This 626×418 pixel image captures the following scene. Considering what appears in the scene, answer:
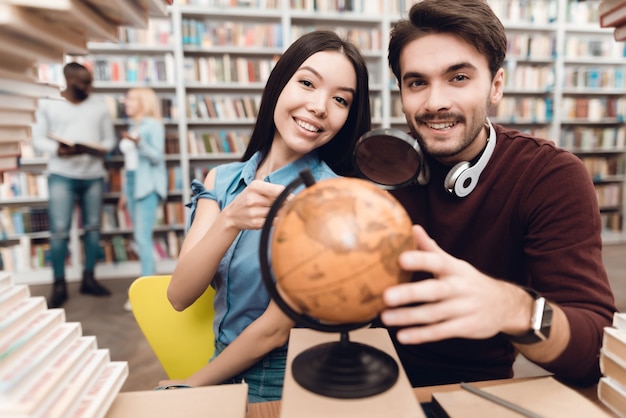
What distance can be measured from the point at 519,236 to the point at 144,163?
336 cm

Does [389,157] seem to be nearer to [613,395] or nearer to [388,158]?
[388,158]

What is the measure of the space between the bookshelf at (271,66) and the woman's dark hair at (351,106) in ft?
10.9

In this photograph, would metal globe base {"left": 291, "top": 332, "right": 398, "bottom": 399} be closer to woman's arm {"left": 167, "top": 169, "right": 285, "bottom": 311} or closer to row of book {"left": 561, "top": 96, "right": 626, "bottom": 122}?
woman's arm {"left": 167, "top": 169, "right": 285, "bottom": 311}

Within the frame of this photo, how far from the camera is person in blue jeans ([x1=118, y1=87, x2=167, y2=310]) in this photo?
12.2 feet

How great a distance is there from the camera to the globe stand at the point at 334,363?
0.68 m

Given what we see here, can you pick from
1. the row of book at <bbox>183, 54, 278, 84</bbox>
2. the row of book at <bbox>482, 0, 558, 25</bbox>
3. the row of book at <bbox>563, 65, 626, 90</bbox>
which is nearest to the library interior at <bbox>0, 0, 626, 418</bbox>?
the row of book at <bbox>183, 54, 278, 84</bbox>

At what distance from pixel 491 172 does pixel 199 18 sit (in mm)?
4402

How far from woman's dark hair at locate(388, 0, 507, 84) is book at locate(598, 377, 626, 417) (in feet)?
2.96

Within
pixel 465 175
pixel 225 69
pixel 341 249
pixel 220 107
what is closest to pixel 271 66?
Result: pixel 225 69

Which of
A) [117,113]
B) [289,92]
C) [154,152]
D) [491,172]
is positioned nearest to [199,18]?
[117,113]

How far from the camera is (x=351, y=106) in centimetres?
141

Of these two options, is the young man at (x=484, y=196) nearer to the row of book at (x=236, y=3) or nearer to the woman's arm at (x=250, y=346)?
the woman's arm at (x=250, y=346)

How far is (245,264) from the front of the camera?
1.30 m

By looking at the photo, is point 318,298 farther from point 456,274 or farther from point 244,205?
point 244,205
